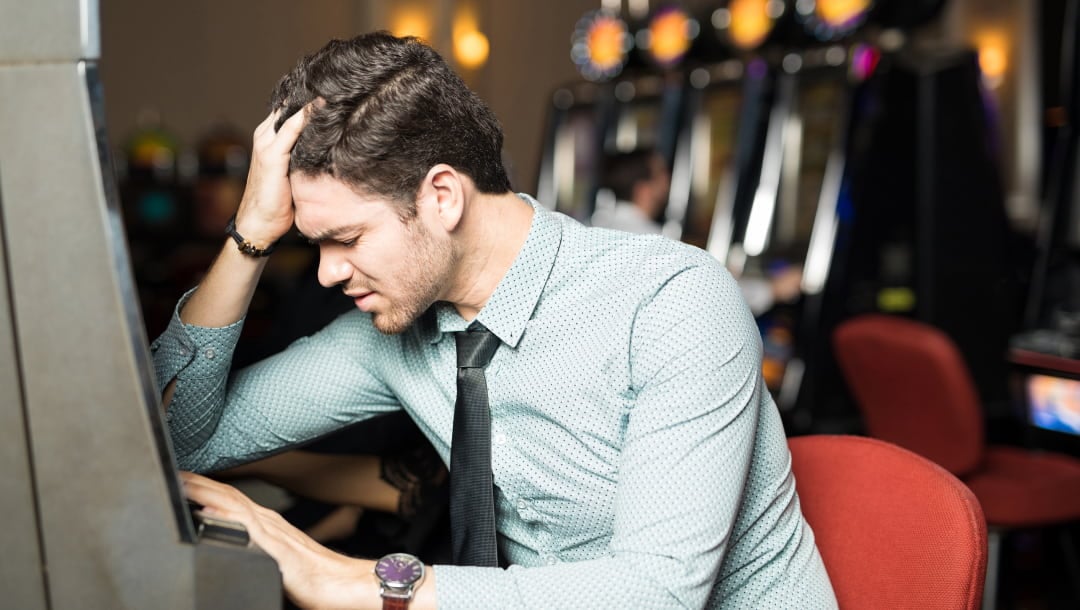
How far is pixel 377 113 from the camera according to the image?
1174 mm

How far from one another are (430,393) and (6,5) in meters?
0.77

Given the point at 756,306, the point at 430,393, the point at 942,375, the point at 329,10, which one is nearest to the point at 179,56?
the point at 329,10

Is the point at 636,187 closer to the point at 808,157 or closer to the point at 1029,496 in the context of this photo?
the point at 808,157

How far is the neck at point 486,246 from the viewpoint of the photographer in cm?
132

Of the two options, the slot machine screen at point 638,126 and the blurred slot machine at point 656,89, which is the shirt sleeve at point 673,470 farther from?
the slot machine screen at point 638,126

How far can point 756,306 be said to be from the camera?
4.14m

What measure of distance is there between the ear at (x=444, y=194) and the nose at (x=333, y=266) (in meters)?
0.12

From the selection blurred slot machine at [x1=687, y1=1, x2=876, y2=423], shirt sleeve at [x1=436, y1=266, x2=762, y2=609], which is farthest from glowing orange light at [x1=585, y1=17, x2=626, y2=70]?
shirt sleeve at [x1=436, y1=266, x2=762, y2=609]

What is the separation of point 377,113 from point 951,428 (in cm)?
202

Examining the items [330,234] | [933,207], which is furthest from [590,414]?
[933,207]

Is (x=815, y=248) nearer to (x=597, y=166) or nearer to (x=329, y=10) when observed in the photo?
(x=597, y=166)

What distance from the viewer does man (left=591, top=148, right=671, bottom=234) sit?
4387mm

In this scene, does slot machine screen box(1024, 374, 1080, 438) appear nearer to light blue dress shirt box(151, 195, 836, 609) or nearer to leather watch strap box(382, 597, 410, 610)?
light blue dress shirt box(151, 195, 836, 609)

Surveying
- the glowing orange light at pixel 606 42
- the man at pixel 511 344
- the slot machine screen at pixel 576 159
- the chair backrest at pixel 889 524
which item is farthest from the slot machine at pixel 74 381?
Answer: the glowing orange light at pixel 606 42
